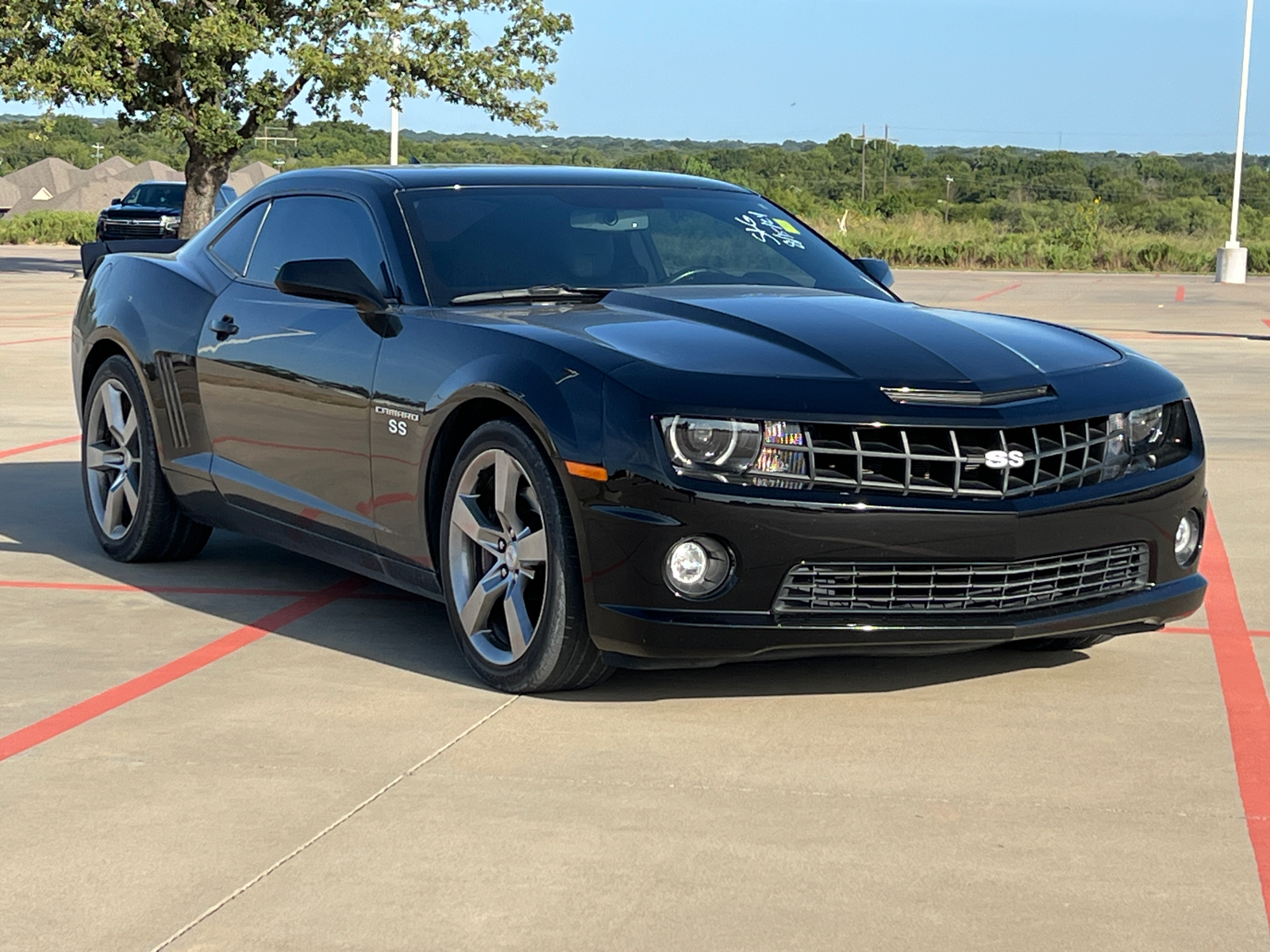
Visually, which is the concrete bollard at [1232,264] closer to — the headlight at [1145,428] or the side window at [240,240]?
the side window at [240,240]

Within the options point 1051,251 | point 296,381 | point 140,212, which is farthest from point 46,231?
point 296,381

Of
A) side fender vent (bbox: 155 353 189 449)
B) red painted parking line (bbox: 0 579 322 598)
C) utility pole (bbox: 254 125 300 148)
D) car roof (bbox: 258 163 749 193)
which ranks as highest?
utility pole (bbox: 254 125 300 148)

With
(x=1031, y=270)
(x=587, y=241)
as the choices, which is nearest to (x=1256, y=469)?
(x=587, y=241)

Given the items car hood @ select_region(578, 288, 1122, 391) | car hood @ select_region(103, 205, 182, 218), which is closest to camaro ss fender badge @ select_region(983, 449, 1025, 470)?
car hood @ select_region(578, 288, 1122, 391)

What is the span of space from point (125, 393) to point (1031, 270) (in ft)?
134

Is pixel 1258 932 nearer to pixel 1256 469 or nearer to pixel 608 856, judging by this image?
pixel 608 856

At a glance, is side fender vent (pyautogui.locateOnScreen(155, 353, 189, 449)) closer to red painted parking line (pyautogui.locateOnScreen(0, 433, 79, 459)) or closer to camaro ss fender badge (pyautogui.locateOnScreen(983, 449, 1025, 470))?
camaro ss fender badge (pyautogui.locateOnScreen(983, 449, 1025, 470))

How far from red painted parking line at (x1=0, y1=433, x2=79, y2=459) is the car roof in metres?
4.14

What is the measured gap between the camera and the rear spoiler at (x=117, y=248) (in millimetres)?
7766

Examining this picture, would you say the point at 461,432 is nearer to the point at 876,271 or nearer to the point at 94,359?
the point at 876,271

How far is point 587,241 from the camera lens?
6105mm

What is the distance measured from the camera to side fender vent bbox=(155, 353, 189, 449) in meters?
6.78

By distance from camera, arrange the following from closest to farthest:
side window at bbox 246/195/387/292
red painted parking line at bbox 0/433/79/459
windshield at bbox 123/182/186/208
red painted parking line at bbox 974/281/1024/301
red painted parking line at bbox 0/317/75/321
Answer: side window at bbox 246/195/387/292 → red painted parking line at bbox 0/433/79/459 → red painted parking line at bbox 0/317/75/321 → red painted parking line at bbox 974/281/1024/301 → windshield at bbox 123/182/186/208

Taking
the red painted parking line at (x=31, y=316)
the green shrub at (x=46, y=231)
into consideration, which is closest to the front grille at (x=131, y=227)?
the red painted parking line at (x=31, y=316)
